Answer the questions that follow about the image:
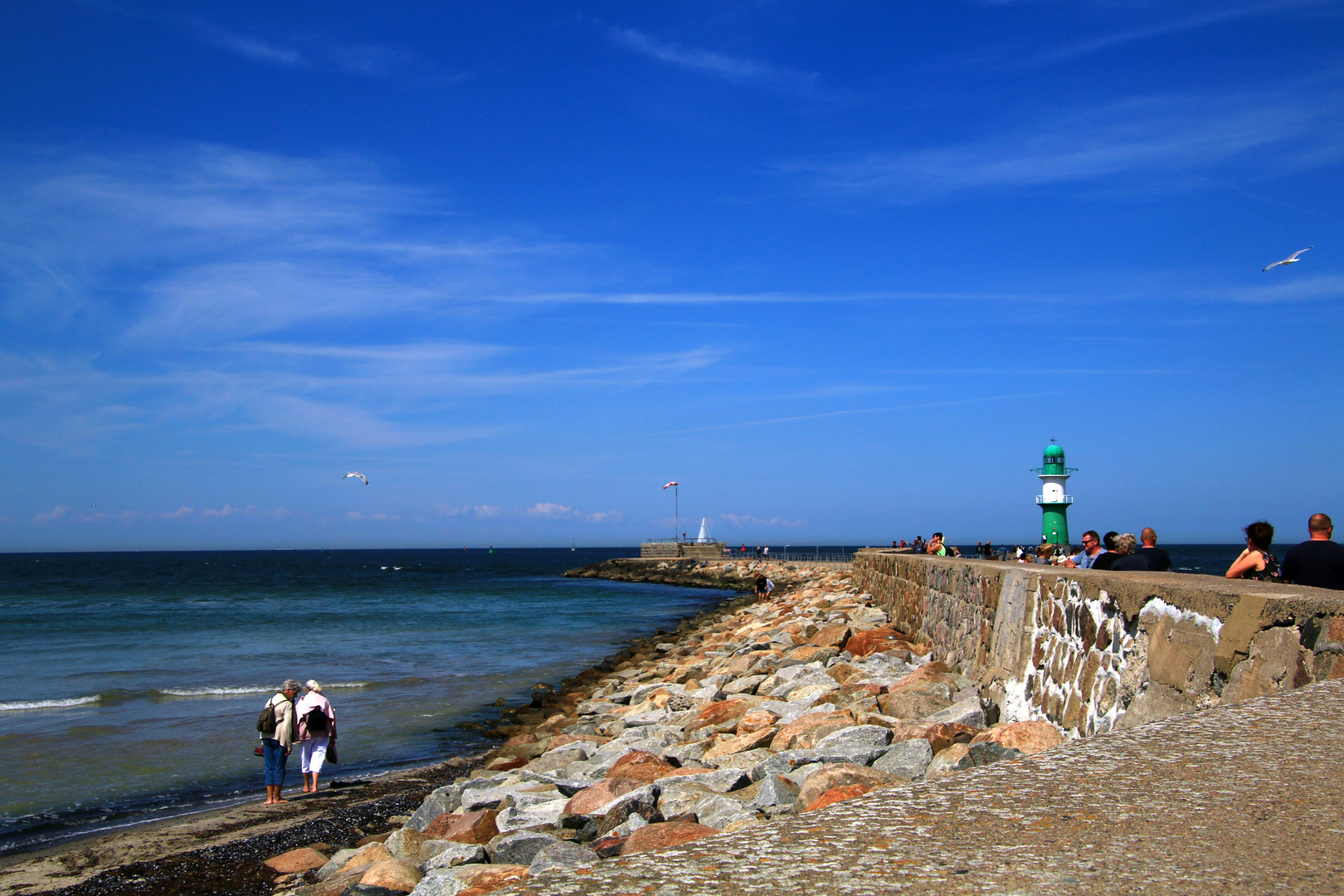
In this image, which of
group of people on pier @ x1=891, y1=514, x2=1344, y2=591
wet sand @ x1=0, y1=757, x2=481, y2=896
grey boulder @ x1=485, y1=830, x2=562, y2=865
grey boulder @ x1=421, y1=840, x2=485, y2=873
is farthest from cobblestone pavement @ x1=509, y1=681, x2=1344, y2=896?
wet sand @ x1=0, y1=757, x2=481, y2=896

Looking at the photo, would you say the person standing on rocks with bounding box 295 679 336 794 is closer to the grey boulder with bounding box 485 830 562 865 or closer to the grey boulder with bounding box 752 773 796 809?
the grey boulder with bounding box 485 830 562 865

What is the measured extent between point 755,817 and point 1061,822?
304 centimetres

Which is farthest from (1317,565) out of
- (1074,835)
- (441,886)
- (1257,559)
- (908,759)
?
(441,886)

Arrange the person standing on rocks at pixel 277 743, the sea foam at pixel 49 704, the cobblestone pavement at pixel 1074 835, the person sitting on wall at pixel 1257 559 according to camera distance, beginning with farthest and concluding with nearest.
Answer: the sea foam at pixel 49 704, the person standing on rocks at pixel 277 743, the person sitting on wall at pixel 1257 559, the cobblestone pavement at pixel 1074 835

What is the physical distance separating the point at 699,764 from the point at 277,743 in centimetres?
A: 528

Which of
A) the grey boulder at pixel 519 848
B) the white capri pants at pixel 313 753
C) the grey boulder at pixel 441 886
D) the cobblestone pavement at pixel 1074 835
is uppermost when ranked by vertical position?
the cobblestone pavement at pixel 1074 835

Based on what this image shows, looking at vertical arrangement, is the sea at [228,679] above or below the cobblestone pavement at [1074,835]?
below

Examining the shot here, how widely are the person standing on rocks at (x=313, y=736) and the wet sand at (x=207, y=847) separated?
12.5 inches

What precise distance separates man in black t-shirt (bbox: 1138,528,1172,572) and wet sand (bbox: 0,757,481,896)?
676cm

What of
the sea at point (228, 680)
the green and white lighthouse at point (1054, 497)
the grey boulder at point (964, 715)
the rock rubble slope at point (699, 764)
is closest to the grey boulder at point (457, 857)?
the rock rubble slope at point (699, 764)

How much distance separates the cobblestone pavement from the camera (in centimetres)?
193

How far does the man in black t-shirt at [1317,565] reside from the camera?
4930 millimetres

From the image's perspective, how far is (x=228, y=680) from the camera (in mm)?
18141

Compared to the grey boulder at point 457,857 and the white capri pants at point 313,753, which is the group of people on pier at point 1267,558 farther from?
the white capri pants at point 313,753
